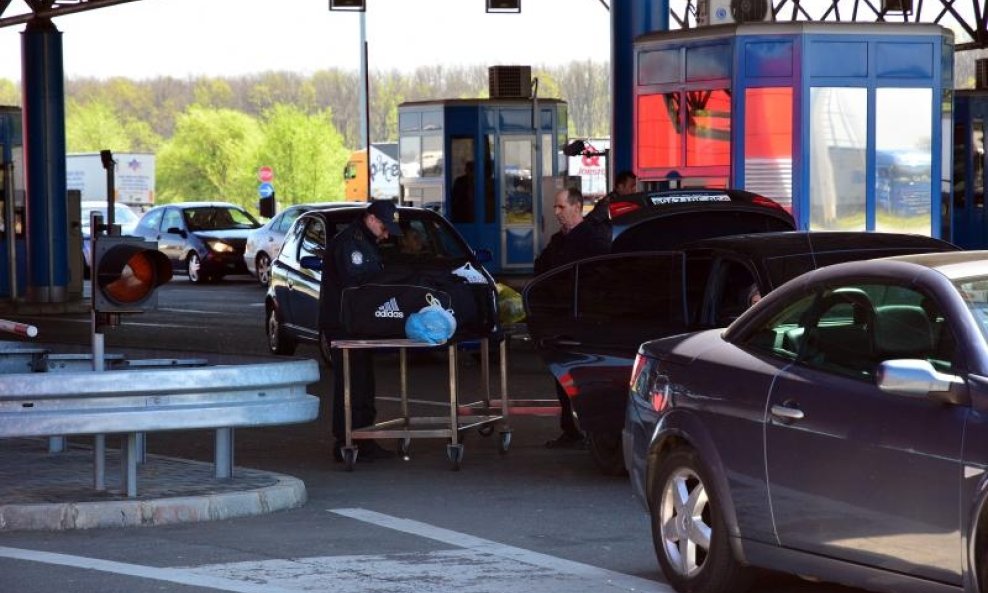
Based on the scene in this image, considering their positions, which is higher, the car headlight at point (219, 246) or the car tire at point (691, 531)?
the car tire at point (691, 531)

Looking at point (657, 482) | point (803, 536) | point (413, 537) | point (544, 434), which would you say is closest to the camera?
point (803, 536)

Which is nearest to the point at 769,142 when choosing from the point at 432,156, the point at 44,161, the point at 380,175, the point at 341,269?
the point at 341,269

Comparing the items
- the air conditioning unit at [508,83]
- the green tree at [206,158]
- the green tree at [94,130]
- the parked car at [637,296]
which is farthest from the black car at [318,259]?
the green tree at [94,130]

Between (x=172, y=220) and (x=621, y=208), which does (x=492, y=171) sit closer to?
(x=172, y=220)

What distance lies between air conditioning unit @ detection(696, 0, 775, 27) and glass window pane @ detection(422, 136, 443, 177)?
1425 cm

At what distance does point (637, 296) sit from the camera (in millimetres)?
11664

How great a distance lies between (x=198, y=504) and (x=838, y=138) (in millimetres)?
11999

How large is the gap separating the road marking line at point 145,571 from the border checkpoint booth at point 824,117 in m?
12.7

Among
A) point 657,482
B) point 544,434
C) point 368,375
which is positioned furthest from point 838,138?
point 657,482

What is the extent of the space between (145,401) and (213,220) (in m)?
31.9

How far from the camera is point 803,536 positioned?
23.7 ft

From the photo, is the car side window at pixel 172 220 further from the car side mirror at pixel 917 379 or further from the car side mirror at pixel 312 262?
the car side mirror at pixel 917 379

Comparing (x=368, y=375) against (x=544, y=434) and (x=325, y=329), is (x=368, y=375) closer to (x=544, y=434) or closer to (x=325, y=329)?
(x=325, y=329)

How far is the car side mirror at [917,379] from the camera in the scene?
254 inches
